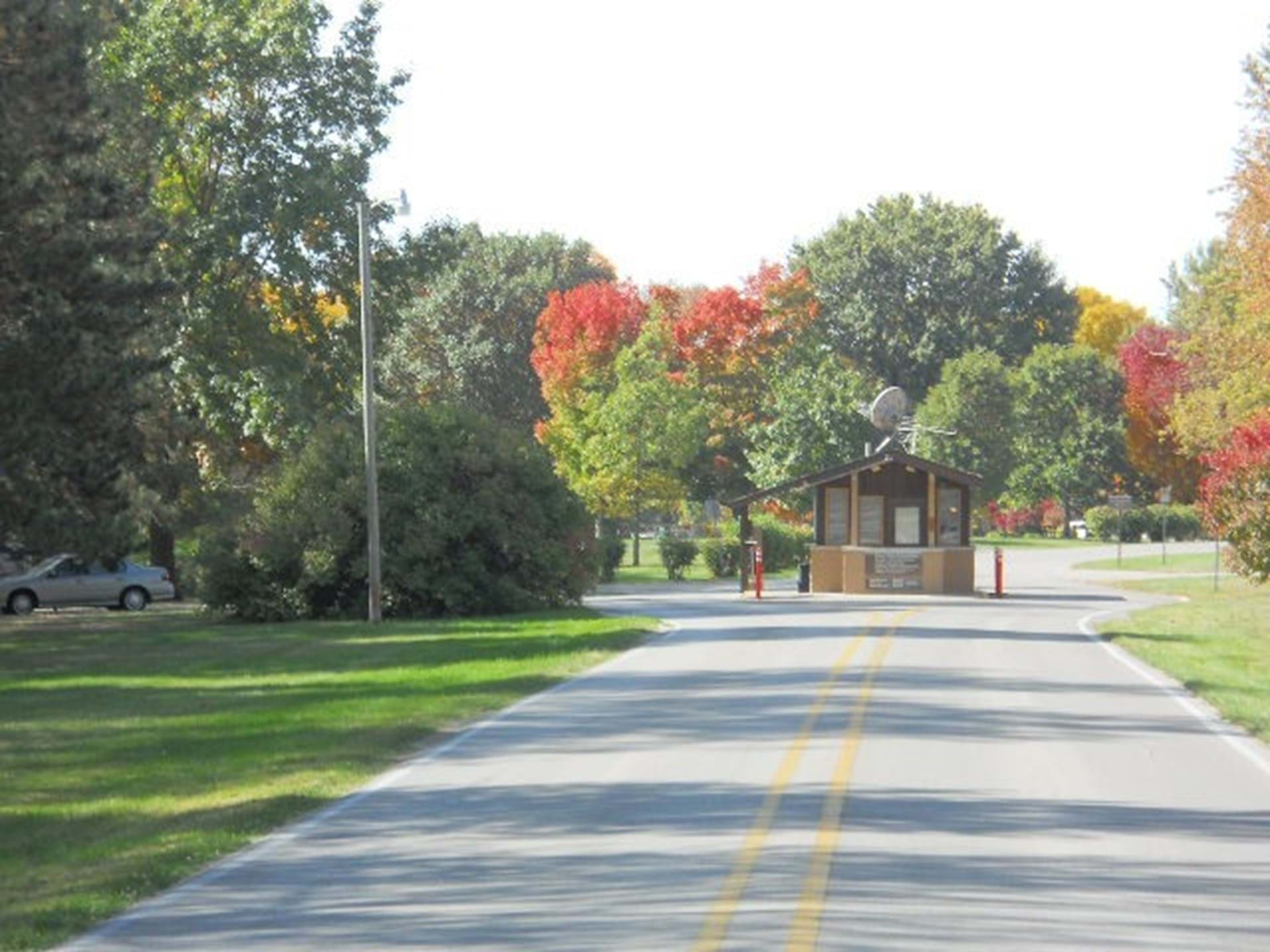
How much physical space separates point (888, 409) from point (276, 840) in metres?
49.2

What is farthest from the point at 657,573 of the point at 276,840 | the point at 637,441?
the point at 276,840

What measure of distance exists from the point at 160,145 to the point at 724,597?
707 inches

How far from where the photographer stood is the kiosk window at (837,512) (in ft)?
181

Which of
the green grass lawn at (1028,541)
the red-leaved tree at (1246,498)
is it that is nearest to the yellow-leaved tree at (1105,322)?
the green grass lawn at (1028,541)

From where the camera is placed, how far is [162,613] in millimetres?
50438

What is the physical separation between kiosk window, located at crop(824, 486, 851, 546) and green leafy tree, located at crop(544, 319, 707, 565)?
20.9m

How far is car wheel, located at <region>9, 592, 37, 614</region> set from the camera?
171 feet

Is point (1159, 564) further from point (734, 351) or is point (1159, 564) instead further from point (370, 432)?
point (370, 432)

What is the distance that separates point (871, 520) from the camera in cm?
5484

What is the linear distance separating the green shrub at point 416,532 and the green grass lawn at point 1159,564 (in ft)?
113

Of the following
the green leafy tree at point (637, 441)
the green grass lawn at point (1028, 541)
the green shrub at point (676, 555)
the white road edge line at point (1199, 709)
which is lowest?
the white road edge line at point (1199, 709)

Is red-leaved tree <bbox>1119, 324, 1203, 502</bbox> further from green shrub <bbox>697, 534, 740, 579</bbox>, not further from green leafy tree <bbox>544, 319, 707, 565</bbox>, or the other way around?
green shrub <bbox>697, 534, 740, 579</bbox>

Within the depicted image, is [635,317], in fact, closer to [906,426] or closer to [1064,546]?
[906,426]

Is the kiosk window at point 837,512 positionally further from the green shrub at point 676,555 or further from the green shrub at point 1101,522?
the green shrub at point 1101,522
